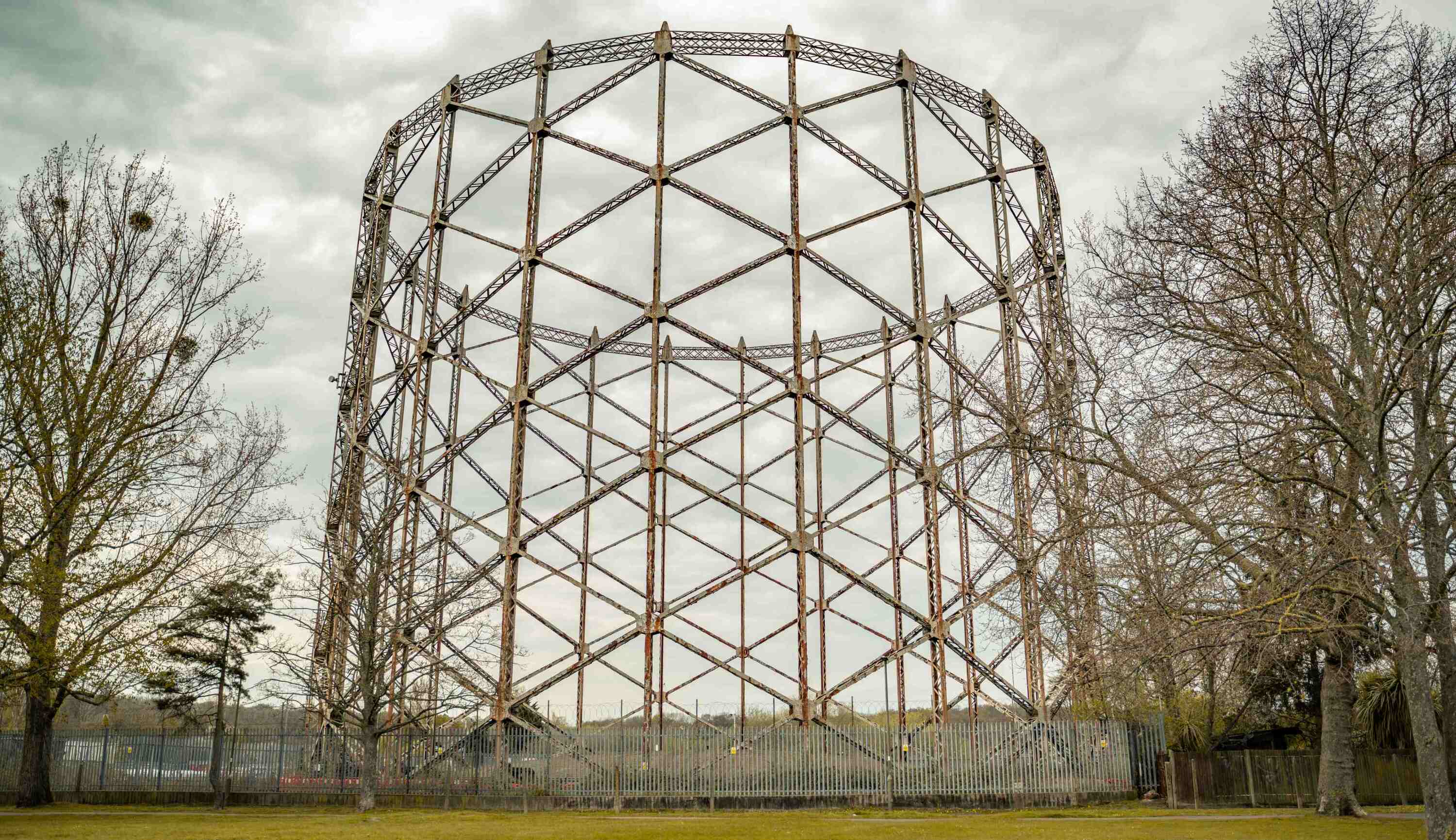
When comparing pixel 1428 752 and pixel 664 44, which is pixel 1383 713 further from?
pixel 664 44

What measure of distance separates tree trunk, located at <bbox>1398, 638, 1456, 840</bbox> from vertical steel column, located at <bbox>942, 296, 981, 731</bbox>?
8205mm

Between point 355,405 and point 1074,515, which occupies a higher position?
point 355,405

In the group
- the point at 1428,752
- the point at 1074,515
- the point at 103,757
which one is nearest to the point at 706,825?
the point at 1074,515

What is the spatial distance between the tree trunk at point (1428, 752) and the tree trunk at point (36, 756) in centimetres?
1686

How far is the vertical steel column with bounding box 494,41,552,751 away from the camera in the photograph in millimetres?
17906

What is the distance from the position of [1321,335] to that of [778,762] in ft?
32.1

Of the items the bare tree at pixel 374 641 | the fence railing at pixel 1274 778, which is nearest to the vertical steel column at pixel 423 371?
the bare tree at pixel 374 641

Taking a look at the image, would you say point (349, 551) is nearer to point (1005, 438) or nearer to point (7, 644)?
point (7, 644)

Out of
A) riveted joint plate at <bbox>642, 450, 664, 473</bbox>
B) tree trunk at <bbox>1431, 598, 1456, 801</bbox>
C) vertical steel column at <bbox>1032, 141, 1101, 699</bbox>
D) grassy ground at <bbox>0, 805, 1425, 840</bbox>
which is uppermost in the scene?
riveted joint plate at <bbox>642, 450, 664, 473</bbox>

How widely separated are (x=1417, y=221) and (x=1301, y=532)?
3.50 meters

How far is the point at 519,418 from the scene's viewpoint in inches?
750

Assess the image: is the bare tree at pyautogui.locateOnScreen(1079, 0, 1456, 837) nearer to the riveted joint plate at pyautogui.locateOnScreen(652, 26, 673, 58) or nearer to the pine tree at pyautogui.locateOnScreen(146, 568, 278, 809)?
the riveted joint plate at pyautogui.locateOnScreen(652, 26, 673, 58)

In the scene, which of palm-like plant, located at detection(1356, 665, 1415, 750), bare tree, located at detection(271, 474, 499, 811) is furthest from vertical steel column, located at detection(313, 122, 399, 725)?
palm-like plant, located at detection(1356, 665, 1415, 750)

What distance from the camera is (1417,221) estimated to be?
11195 mm
